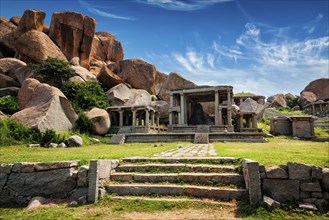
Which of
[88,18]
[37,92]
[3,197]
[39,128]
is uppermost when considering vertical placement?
[88,18]

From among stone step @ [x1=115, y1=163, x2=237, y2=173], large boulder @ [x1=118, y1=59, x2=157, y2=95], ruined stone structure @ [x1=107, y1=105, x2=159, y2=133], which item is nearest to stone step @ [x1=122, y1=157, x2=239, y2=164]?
stone step @ [x1=115, y1=163, x2=237, y2=173]

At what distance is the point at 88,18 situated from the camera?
40.7 meters

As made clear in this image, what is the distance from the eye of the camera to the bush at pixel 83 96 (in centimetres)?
2561

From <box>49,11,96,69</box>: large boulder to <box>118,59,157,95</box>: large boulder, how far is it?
24.1 ft

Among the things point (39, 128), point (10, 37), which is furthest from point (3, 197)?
point (10, 37)

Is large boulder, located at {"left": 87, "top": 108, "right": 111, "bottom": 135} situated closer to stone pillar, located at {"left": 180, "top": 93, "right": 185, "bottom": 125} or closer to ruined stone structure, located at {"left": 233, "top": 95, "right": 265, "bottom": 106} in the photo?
stone pillar, located at {"left": 180, "top": 93, "right": 185, "bottom": 125}

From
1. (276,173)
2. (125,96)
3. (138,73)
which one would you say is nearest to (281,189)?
(276,173)

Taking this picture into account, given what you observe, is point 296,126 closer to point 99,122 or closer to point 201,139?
point 201,139

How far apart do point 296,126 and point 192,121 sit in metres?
Result: 16.6

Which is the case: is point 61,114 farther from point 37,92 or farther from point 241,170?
point 241,170

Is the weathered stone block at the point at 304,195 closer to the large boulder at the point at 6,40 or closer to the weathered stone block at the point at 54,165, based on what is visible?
the weathered stone block at the point at 54,165

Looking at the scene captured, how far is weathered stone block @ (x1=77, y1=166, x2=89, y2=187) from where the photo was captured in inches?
267

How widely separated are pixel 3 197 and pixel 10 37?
130ft

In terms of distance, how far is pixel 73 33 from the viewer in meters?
38.9
